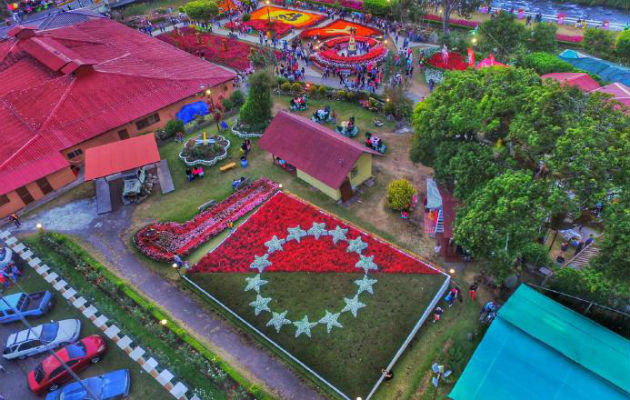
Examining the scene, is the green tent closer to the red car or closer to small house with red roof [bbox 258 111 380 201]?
small house with red roof [bbox 258 111 380 201]

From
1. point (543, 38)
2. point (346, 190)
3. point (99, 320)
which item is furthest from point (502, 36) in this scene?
point (99, 320)

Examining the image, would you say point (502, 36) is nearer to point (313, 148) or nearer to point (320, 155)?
point (313, 148)

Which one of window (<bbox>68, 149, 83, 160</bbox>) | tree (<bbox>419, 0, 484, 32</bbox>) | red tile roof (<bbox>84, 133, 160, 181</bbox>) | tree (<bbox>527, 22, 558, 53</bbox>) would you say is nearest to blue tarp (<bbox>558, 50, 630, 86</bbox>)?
tree (<bbox>527, 22, 558, 53</bbox>)

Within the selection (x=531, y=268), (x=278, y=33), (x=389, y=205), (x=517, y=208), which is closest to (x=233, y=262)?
(x=389, y=205)

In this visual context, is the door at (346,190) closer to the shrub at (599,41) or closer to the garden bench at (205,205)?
the garden bench at (205,205)

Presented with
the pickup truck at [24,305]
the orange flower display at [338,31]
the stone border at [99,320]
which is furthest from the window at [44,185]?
the orange flower display at [338,31]

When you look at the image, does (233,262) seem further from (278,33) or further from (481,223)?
(278,33)
